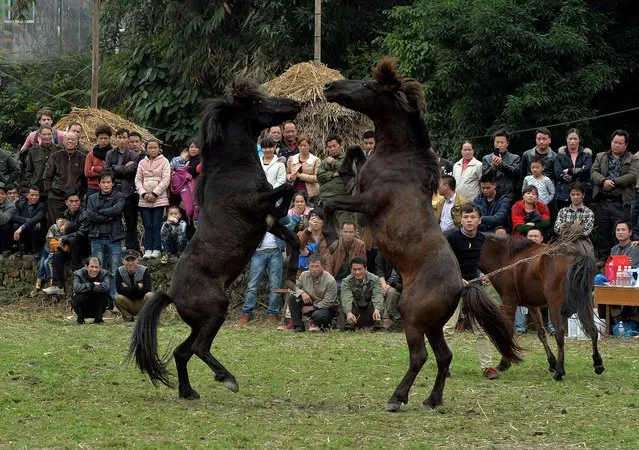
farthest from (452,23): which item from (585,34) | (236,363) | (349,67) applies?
(236,363)

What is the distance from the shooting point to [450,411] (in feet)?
31.0

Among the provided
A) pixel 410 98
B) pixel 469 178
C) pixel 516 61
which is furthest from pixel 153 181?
pixel 410 98

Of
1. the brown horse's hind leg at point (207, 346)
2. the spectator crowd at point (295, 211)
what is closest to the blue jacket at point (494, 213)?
the spectator crowd at point (295, 211)

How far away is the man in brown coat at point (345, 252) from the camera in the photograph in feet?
50.7

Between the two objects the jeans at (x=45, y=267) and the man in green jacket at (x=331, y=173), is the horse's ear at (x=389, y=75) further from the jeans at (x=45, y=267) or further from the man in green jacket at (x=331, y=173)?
the jeans at (x=45, y=267)

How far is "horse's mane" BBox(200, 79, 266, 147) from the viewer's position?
10172 millimetres

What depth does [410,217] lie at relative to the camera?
9742mm

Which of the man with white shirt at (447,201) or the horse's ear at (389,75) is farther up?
the horse's ear at (389,75)

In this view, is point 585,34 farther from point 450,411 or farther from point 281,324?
point 450,411

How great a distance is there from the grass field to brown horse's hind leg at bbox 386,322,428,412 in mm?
121

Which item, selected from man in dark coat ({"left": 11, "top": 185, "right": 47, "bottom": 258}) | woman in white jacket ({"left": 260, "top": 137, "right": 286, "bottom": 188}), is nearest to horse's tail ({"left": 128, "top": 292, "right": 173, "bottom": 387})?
woman in white jacket ({"left": 260, "top": 137, "right": 286, "bottom": 188})

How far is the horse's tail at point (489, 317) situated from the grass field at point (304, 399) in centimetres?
33

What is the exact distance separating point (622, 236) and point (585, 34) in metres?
4.23

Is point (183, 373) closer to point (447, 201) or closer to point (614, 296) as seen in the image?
point (447, 201)
